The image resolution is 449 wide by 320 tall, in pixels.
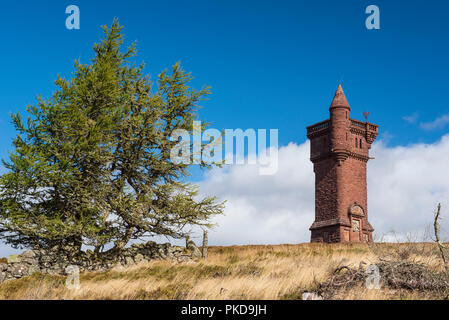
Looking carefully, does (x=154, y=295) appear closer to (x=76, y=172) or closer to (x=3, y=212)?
(x=76, y=172)

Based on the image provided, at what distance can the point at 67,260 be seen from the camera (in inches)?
793

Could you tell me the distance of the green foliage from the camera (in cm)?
1853

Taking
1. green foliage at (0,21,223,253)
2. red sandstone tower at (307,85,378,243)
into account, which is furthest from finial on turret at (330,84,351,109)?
green foliage at (0,21,223,253)

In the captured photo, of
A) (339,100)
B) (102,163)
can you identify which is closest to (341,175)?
(339,100)

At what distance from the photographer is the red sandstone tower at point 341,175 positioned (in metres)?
38.2

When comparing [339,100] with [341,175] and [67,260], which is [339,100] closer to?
[341,175]

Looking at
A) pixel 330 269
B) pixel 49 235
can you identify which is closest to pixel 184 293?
pixel 330 269

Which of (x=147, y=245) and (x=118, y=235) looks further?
(x=147, y=245)

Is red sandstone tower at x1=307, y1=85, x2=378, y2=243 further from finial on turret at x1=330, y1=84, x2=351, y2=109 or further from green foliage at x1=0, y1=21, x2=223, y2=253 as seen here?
green foliage at x1=0, y1=21, x2=223, y2=253

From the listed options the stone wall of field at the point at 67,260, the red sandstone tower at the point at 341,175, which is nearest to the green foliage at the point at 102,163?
the stone wall of field at the point at 67,260

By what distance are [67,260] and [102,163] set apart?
452 cm

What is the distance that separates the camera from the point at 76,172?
1892 centimetres

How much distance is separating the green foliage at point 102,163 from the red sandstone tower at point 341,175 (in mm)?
19382
